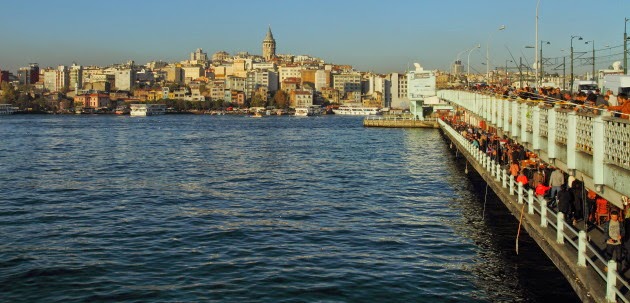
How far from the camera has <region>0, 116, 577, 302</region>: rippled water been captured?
1305 cm

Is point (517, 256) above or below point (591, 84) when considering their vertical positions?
below

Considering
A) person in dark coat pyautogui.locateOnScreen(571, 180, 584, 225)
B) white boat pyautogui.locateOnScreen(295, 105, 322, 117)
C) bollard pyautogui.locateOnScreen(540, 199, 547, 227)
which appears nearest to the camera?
bollard pyautogui.locateOnScreen(540, 199, 547, 227)

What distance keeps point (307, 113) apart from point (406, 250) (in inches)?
5766

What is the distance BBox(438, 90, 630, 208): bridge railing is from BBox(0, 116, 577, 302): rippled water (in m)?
2.10

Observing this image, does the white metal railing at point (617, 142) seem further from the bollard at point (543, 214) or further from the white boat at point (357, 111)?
the white boat at point (357, 111)

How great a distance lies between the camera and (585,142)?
11.7 metres

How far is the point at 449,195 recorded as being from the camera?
26.0 m

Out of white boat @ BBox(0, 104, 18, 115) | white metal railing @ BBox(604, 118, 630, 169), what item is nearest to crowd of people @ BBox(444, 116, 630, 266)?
white metal railing @ BBox(604, 118, 630, 169)

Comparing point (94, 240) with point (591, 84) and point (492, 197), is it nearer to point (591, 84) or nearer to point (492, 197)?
point (492, 197)

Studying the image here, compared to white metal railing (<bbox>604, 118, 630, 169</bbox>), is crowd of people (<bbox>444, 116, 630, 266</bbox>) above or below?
below

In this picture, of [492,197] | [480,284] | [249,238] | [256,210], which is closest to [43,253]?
[249,238]

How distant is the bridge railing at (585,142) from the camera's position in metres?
9.80

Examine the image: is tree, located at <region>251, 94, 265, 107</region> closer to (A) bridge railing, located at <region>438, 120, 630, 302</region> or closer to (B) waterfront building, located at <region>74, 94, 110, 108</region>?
(B) waterfront building, located at <region>74, 94, 110, 108</region>

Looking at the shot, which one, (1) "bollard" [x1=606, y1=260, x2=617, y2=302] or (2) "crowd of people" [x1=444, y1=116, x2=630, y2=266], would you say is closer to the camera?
(1) "bollard" [x1=606, y1=260, x2=617, y2=302]
